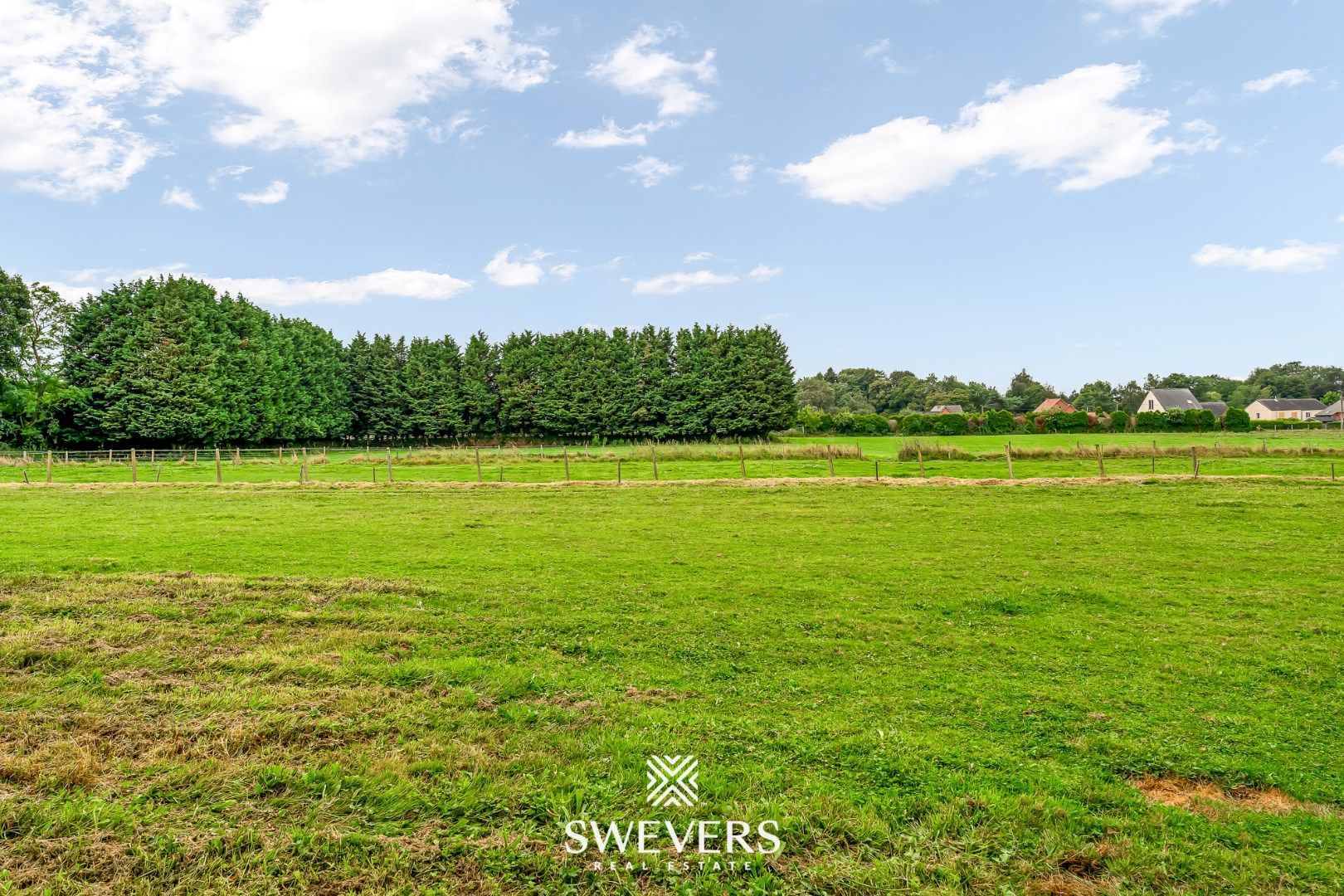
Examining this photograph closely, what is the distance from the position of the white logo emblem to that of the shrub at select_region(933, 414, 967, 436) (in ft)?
240

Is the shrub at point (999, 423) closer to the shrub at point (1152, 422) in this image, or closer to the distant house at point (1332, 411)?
the shrub at point (1152, 422)

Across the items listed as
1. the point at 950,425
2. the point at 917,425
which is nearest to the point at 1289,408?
the point at 950,425

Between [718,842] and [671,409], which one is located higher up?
[671,409]

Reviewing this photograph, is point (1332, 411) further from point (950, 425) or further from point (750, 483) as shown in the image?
point (750, 483)

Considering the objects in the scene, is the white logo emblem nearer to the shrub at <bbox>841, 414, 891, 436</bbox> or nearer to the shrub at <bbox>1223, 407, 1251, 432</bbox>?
the shrub at <bbox>841, 414, 891, 436</bbox>

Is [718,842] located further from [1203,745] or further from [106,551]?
[106,551]

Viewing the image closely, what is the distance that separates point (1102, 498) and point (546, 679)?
2094 cm

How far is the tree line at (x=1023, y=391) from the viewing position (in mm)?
124312

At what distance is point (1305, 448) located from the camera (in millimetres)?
41000

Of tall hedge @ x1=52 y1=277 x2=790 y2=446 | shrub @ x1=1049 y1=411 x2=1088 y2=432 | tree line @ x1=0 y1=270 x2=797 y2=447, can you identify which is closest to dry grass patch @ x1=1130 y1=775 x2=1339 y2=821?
tree line @ x1=0 y1=270 x2=797 y2=447

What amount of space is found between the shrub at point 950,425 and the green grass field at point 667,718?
62.0 m

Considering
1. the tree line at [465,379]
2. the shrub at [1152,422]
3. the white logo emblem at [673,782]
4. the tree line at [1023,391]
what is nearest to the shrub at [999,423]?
the shrub at [1152,422]

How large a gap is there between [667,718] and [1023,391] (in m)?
151

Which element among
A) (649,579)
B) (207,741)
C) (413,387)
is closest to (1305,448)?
(649,579)
